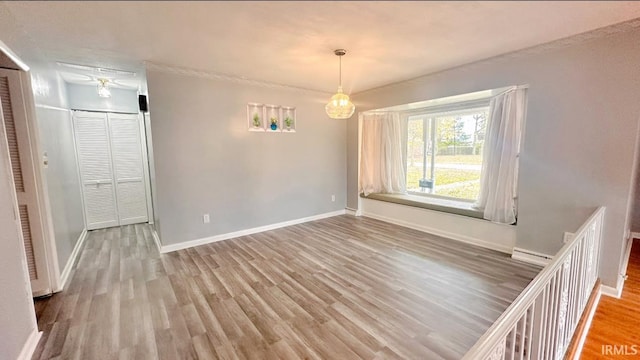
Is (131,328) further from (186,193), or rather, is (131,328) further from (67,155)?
(67,155)

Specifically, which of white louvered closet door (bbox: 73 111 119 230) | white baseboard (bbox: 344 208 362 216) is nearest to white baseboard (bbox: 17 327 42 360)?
white louvered closet door (bbox: 73 111 119 230)

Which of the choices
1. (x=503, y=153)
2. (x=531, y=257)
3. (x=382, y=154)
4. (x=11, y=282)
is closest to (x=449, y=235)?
(x=531, y=257)

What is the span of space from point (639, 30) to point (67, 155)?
21.6ft

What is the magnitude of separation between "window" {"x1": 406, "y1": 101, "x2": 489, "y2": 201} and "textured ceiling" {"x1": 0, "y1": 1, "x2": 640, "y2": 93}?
126cm

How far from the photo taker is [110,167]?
4.57 metres

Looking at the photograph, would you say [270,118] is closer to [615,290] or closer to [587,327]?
[587,327]

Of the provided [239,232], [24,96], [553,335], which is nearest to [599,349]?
[553,335]

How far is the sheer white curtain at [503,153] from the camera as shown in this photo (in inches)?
128

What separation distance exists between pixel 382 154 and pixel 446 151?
114 cm

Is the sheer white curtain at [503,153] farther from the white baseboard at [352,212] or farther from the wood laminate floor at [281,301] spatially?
the white baseboard at [352,212]

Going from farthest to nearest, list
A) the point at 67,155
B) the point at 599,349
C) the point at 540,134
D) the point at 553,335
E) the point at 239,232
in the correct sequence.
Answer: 1. the point at 239,232
2. the point at 67,155
3. the point at 540,134
4. the point at 599,349
5. the point at 553,335

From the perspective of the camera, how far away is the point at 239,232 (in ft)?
13.9

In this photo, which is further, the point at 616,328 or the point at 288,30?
the point at 288,30

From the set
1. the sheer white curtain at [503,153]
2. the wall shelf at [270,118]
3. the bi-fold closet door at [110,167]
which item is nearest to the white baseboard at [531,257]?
the sheer white curtain at [503,153]
